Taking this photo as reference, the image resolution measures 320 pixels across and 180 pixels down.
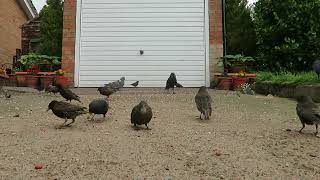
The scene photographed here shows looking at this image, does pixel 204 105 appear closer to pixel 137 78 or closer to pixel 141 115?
pixel 141 115

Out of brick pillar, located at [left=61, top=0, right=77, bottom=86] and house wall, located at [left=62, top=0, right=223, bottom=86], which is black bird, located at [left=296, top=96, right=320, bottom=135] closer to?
house wall, located at [left=62, top=0, right=223, bottom=86]

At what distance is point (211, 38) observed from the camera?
15234mm

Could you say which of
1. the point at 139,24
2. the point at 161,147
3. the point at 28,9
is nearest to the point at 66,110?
the point at 161,147

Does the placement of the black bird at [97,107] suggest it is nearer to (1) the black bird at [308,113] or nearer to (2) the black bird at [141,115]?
(2) the black bird at [141,115]

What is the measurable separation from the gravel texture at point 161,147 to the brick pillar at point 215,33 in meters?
6.38

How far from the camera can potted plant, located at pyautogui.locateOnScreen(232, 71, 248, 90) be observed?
573 inches

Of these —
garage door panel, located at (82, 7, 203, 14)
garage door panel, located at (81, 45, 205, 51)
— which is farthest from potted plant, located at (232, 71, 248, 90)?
garage door panel, located at (82, 7, 203, 14)

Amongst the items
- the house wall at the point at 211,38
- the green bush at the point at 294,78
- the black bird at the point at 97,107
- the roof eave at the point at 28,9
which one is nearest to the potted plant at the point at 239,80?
the green bush at the point at 294,78

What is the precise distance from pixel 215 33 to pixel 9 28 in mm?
14216

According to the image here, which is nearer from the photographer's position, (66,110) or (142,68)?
(66,110)

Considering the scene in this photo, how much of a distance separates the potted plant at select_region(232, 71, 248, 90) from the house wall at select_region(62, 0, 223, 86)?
2.83ft

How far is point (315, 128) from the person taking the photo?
24.6 ft

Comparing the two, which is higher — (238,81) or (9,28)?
(9,28)

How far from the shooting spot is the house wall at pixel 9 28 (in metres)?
24.5
